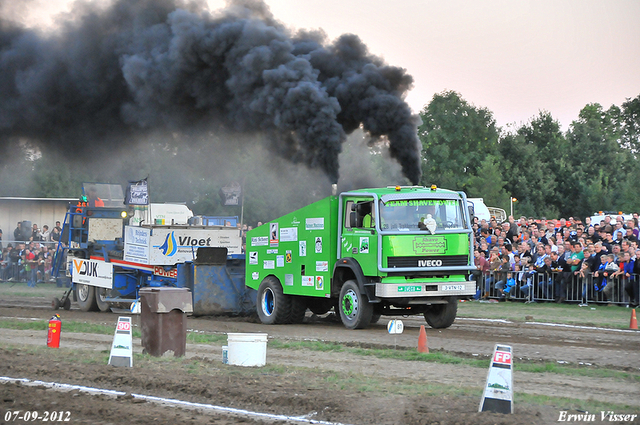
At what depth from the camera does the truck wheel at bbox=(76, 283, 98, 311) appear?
21734mm

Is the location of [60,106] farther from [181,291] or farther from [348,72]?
[181,291]

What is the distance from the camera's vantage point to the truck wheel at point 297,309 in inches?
685

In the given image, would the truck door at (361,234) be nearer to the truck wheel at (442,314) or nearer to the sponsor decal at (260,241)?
the truck wheel at (442,314)

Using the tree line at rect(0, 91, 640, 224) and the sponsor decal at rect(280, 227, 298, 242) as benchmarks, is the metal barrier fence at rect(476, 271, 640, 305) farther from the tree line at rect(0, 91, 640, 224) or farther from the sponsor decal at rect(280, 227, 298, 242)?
the sponsor decal at rect(280, 227, 298, 242)

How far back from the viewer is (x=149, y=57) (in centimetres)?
2369

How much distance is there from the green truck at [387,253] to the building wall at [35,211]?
29688mm

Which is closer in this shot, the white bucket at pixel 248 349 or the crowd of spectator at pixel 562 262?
the white bucket at pixel 248 349

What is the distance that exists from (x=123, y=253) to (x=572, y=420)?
15.7 meters

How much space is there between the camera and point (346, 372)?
9.93 metres

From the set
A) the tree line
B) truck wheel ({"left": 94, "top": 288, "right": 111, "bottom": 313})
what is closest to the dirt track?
truck wheel ({"left": 94, "top": 288, "right": 111, "bottom": 313})

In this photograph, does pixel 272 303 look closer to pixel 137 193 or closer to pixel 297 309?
pixel 297 309

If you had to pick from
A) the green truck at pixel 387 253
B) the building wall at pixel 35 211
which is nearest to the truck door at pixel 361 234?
the green truck at pixel 387 253

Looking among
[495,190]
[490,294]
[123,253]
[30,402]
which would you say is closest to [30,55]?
[123,253]

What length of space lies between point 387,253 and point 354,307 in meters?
1.35
